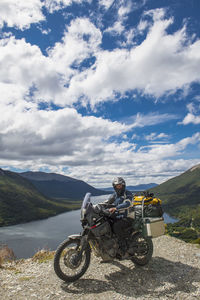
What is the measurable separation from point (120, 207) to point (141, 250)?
204 cm

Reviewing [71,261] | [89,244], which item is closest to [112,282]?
[89,244]

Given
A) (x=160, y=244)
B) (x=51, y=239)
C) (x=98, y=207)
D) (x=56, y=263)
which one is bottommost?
(x=51, y=239)

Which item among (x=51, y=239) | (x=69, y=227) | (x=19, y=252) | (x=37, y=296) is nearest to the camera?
(x=37, y=296)

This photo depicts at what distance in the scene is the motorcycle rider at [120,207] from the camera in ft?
23.9

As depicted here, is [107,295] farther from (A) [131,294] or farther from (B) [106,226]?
(B) [106,226]

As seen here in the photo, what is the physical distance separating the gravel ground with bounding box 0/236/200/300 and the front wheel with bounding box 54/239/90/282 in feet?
0.75

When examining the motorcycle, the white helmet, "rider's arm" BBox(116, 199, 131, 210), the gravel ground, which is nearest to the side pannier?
"rider's arm" BBox(116, 199, 131, 210)

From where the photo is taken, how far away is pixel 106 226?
275 inches

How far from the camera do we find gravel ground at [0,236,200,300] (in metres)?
5.81

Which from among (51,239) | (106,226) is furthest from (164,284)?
(51,239)

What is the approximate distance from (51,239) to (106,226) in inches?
4543

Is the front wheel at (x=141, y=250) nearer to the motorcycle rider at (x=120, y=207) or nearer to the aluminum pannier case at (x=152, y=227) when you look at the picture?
the aluminum pannier case at (x=152, y=227)

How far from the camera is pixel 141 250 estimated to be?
7.98 meters

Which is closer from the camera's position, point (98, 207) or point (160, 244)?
point (98, 207)
